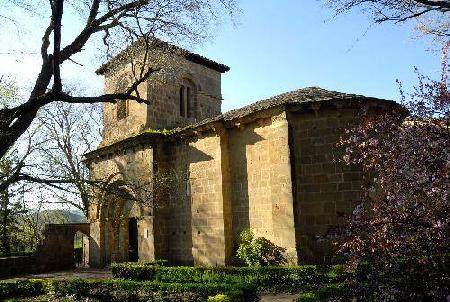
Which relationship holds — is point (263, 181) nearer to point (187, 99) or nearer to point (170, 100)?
point (170, 100)

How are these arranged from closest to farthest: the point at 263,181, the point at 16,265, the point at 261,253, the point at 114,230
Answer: the point at 261,253
the point at 263,181
the point at 114,230
the point at 16,265

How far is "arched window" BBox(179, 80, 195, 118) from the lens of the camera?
65.5 feet

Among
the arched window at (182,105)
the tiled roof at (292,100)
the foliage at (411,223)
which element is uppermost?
the arched window at (182,105)

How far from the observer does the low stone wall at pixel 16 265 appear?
1830 centimetres

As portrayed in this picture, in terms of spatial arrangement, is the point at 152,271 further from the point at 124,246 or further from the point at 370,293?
the point at 370,293

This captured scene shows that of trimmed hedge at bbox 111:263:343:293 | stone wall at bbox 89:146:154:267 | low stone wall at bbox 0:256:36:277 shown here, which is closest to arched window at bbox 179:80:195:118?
stone wall at bbox 89:146:154:267

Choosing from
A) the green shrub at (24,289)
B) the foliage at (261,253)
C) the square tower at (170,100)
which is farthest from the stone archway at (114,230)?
the foliage at (261,253)

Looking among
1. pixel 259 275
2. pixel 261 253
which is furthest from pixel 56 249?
pixel 259 275

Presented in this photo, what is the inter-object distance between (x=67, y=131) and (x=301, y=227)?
794 inches

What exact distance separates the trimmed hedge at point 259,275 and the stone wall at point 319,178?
49.9 inches

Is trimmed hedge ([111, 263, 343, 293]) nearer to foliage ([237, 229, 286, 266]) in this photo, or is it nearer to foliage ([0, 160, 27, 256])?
foliage ([237, 229, 286, 266])

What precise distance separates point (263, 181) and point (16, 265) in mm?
13403

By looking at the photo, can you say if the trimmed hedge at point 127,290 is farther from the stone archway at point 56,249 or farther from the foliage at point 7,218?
the foliage at point 7,218

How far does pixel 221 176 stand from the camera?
1376 cm
